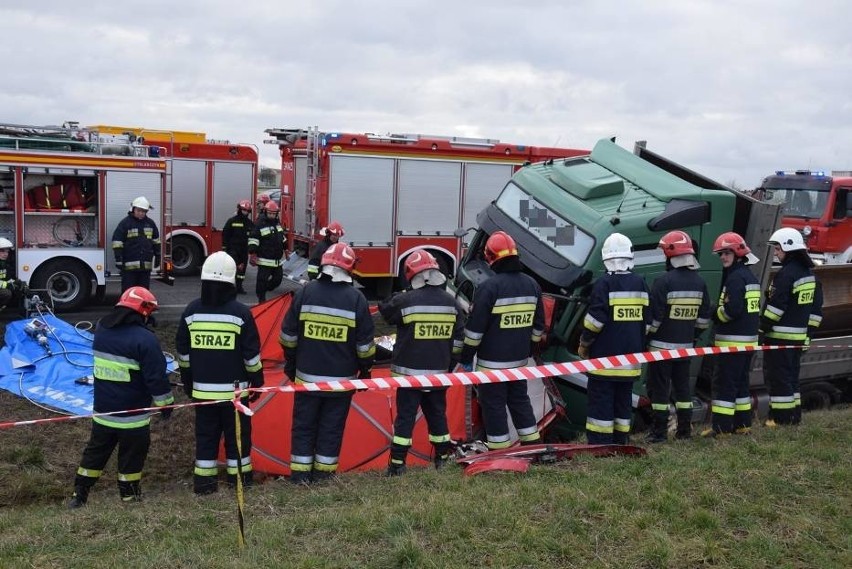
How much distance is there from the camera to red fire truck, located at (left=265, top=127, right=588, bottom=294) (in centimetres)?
1298

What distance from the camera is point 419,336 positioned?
18.6 ft

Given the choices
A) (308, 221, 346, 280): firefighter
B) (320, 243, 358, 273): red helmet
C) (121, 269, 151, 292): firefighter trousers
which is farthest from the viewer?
(121, 269, 151, 292): firefighter trousers

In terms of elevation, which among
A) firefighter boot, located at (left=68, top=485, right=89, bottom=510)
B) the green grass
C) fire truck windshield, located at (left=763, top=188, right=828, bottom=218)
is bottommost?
firefighter boot, located at (left=68, top=485, right=89, bottom=510)

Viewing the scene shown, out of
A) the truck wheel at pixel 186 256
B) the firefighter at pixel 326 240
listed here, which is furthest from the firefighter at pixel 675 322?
the truck wheel at pixel 186 256

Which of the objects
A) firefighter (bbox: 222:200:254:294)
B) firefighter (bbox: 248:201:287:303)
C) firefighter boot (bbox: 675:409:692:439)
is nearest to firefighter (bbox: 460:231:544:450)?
firefighter boot (bbox: 675:409:692:439)

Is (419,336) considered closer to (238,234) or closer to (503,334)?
(503,334)

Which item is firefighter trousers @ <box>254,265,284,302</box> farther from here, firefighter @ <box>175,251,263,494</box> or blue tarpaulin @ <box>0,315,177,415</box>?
firefighter @ <box>175,251,263,494</box>

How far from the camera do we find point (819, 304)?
6.98 metres

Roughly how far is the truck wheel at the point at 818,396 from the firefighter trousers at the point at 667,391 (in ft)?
7.56

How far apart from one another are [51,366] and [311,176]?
19.3 feet

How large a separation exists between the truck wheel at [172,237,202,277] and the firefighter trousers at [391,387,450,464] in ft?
34.2

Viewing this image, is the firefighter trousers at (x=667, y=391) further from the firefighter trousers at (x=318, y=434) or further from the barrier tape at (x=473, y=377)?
the firefighter trousers at (x=318, y=434)

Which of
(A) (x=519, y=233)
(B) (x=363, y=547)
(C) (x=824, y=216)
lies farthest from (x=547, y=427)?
(C) (x=824, y=216)

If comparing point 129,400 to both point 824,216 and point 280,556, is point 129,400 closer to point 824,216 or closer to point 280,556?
point 280,556
